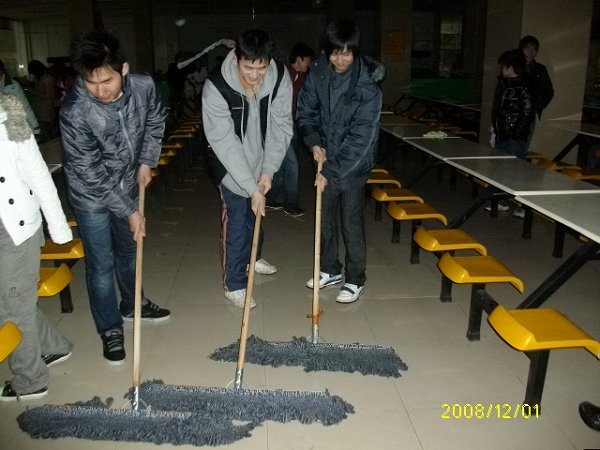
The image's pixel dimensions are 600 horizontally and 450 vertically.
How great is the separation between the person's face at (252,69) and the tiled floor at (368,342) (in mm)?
1377

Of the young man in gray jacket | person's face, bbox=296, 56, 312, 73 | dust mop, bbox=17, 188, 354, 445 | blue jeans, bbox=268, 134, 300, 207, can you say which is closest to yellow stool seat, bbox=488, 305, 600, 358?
dust mop, bbox=17, 188, 354, 445

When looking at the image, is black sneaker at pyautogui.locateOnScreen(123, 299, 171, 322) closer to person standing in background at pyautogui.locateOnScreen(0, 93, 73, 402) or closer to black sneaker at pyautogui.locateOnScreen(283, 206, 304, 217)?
person standing in background at pyautogui.locateOnScreen(0, 93, 73, 402)

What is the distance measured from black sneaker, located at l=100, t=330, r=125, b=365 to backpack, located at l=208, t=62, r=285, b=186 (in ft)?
3.33

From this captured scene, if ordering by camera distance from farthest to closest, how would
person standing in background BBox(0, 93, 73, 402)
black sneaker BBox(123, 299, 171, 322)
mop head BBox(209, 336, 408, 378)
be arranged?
black sneaker BBox(123, 299, 171, 322), mop head BBox(209, 336, 408, 378), person standing in background BBox(0, 93, 73, 402)

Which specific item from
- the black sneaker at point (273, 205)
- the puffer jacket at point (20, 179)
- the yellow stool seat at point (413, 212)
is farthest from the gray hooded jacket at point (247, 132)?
the black sneaker at point (273, 205)

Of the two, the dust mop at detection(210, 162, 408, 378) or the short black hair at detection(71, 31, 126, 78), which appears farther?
the dust mop at detection(210, 162, 408, 378)

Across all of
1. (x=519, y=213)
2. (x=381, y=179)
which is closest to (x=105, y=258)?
(x=381, y=179)

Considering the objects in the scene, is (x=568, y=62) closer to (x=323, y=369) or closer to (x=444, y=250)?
(x=444, y=250)

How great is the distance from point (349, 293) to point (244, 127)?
4.00ft

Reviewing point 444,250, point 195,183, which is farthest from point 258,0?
point 444,250

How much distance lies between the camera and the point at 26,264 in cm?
221

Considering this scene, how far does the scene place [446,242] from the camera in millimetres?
3219

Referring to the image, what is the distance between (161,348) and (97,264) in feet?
1.86

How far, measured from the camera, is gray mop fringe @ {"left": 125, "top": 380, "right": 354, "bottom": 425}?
2.14 metres
